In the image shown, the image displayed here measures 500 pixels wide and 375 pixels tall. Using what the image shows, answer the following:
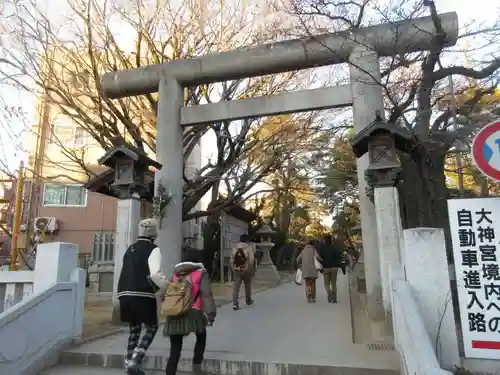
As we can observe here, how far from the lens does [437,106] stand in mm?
9914

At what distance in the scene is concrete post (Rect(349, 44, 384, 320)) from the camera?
26.0 ft

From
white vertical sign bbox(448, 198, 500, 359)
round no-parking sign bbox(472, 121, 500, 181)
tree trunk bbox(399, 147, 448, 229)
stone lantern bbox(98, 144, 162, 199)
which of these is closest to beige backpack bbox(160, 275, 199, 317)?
white vertical sign bbox(448, 198, 500, 359)

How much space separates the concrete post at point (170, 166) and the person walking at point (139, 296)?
4226mm

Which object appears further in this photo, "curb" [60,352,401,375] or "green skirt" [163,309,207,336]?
"curb" [60,352,401,375]

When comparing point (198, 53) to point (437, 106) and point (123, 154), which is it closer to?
point (123, 154)

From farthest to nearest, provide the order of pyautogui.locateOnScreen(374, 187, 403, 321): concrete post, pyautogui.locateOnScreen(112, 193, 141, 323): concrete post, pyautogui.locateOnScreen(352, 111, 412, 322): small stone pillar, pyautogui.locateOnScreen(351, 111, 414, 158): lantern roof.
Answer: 1. pyautogui.locateOnScreen(112, 193, 141, 323): concrete post
2. pyautogui.locateOnScreen(351, 111, 414, 158): lantern roof
3. pyautogui.locateOnScreen(352, 111, 412, 322): small stone pillar
4. pyautogui.locateOnScreen(374, 187, 403, 321): concrete post

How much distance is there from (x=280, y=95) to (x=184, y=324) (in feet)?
19.4

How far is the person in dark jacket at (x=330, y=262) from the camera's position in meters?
10.5

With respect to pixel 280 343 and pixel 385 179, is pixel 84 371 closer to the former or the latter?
pixel 280 343

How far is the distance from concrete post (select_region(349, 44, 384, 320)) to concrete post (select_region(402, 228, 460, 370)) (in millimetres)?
3184

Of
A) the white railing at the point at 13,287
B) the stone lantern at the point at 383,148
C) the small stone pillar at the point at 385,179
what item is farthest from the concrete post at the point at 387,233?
the white railing at the point at 13,287

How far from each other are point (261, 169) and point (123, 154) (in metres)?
7.68

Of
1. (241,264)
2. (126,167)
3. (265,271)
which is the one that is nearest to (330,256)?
(241,264)

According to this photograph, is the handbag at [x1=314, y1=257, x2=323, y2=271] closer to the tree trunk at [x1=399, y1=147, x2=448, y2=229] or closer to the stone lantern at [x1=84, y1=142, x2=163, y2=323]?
the tree trunk at [x1=399, y1=147, x2=448, y2=229]
